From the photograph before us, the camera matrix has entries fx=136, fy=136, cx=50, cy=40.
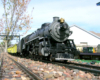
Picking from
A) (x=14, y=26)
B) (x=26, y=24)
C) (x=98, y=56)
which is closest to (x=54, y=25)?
(x=98, y=56)

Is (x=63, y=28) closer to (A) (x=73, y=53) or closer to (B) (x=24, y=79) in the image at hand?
(A) (x=73, y=53)

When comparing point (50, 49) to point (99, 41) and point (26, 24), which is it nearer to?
point (26, 24)

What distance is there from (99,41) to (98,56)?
719 inches

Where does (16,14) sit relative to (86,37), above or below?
above

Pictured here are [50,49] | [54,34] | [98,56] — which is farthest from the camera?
[98,56]

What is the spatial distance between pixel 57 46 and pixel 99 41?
24.8 m

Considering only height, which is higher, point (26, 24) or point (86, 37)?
point (26, 24)

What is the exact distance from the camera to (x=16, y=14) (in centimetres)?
2331

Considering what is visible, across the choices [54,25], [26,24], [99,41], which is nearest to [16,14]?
[26,24]

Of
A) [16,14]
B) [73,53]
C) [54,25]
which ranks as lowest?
[73,53]

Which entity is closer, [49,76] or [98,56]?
[49,76]

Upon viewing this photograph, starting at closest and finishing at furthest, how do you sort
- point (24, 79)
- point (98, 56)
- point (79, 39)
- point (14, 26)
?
1. point (24, 79)
2. point (98, 56)
3. point (14, 26)
4. point (79, 39)

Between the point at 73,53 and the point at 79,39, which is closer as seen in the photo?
the point at 73,53

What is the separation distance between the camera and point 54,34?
9797 mm
